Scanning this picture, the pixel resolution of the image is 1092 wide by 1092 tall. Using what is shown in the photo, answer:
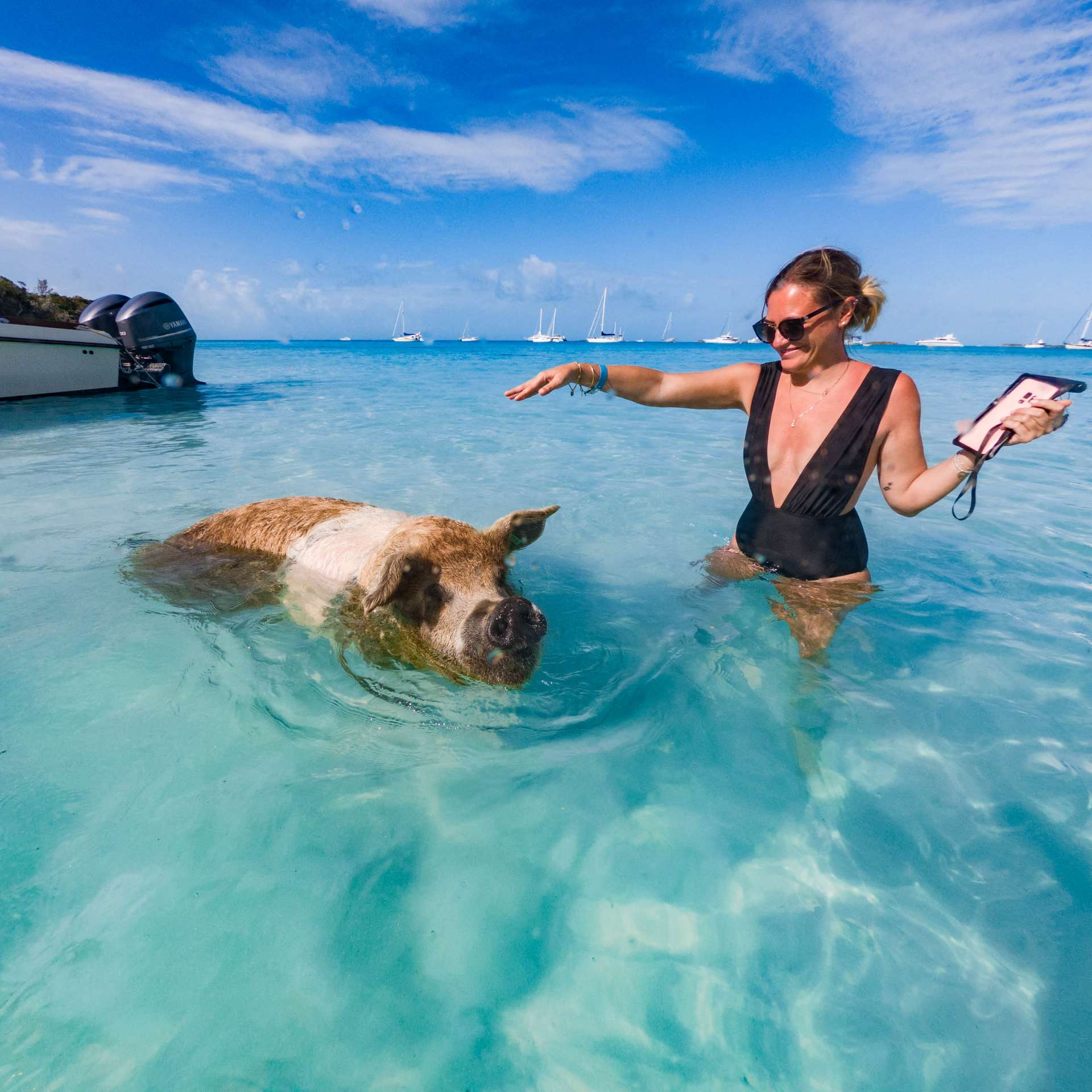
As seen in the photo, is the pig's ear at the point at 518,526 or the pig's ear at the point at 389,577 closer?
the pig's ear at the point at 389,577

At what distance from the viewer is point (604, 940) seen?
2.79 m

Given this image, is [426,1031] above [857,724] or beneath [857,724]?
beneath

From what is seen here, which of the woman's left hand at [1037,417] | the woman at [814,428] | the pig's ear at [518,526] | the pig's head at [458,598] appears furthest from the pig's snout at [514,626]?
the woman's left hand at [1037,417]

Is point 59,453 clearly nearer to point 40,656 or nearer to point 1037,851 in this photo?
point 40,656

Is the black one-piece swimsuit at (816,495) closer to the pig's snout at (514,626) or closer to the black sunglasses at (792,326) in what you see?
the black sunglasses at (792,326)

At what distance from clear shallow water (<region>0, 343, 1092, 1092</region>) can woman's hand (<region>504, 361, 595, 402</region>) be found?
2.06 meters

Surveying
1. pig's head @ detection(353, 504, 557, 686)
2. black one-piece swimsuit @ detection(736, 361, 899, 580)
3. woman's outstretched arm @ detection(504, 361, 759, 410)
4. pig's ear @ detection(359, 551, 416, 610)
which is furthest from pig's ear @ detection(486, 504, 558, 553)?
black one-piece swimsuit @ detection(736, 361, 899, 580)

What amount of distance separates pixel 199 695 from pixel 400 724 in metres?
1.60

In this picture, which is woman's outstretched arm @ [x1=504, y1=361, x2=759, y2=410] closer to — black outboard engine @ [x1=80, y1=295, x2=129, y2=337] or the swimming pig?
the swimming pig

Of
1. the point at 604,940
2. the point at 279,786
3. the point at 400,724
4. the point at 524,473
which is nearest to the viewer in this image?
the point at 604,940

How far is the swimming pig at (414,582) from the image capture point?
3.81m

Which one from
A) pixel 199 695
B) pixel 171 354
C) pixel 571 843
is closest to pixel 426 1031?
pixel 571 843

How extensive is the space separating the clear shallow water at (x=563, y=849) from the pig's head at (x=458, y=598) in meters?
0.44

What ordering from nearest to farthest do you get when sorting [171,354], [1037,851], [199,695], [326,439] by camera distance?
[1037,851]
[199,695]
[326,439]
[171,354]
